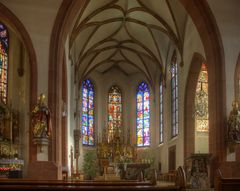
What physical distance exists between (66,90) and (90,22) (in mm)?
4741

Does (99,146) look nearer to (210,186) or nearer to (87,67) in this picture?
(87,67)

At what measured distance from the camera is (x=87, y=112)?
33.2 meters

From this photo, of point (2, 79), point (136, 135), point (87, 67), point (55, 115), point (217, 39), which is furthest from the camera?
point (136, 135)

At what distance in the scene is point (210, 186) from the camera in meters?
16.0

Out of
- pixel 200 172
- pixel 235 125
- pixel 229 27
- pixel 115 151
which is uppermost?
pixel 229 27

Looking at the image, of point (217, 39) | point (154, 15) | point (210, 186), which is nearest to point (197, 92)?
point (154, 15)

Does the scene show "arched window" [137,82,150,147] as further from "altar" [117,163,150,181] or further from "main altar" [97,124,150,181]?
"altar" [117,163,150,181]

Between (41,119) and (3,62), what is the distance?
258 inches

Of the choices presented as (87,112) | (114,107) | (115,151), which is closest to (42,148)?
(115,151)

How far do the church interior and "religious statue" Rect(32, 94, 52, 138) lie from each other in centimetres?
4

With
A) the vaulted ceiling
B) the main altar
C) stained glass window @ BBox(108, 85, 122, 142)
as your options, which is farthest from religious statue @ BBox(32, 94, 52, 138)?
stained glass window @ BBox(108, 85, 122, 142)

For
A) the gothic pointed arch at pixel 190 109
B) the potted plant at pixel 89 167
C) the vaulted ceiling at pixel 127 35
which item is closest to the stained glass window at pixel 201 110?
the gothic pointed arch at pixel 190 109

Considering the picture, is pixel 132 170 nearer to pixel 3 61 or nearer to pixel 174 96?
pixel 174 96

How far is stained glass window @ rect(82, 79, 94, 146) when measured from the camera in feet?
107
